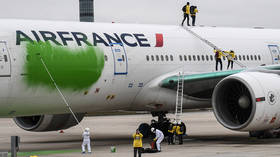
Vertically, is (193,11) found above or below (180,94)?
above

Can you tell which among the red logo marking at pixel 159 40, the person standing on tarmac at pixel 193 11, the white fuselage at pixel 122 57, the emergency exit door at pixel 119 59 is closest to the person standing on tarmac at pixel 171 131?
the white fuselage at pixel 122 57

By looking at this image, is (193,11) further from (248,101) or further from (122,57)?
(248,101)

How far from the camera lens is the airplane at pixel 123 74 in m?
21.4

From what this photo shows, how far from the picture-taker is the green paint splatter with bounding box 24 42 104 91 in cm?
2138

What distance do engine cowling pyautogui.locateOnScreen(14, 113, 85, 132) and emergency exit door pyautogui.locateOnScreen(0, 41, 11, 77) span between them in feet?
18.3

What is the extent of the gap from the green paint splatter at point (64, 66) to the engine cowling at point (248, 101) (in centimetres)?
431

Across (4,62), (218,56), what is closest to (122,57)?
(218,56)

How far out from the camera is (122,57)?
2398 centimetres

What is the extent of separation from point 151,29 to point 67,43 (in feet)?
14.7

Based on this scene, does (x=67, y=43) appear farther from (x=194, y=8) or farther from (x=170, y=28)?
(x=194, y=8)

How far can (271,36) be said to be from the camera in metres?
29.4

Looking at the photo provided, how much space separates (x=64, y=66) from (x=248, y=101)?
6.35m

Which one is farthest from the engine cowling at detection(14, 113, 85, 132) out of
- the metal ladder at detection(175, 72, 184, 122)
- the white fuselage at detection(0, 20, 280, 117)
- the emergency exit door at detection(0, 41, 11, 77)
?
the emergency exit door at detection(0, 41, 11, 77)

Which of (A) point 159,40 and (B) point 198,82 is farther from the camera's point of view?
(A) point 159,40
